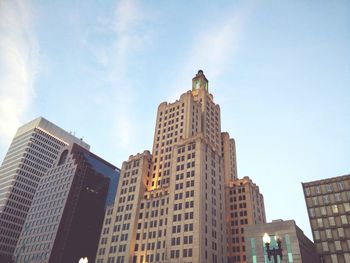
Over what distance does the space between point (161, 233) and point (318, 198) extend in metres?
48.6

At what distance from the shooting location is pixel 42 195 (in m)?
153

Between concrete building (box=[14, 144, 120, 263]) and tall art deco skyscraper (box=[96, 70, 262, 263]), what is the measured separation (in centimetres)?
3168

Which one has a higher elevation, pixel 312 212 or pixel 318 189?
pixel 318 189

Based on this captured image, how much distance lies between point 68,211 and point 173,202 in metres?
62.4

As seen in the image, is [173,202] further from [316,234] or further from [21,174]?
[21,174]

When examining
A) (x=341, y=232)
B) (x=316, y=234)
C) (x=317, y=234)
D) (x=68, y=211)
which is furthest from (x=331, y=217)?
(x=68, y=211)

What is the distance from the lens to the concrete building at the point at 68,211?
431ft

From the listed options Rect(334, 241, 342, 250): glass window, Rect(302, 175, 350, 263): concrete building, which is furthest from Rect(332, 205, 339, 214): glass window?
Rect(334, 241, 342, 250): glass window

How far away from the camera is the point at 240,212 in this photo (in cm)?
12338

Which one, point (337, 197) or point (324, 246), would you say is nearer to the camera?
point (324, 246)

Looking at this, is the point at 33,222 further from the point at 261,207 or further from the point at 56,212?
the point at 261,207

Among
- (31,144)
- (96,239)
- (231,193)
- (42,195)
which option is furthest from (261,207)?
(31,144)

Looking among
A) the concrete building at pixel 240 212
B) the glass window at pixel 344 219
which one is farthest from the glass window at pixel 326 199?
the concrete building at pixel 240 212

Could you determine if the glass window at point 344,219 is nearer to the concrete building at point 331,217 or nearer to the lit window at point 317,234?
the concrete building at point 331,217
